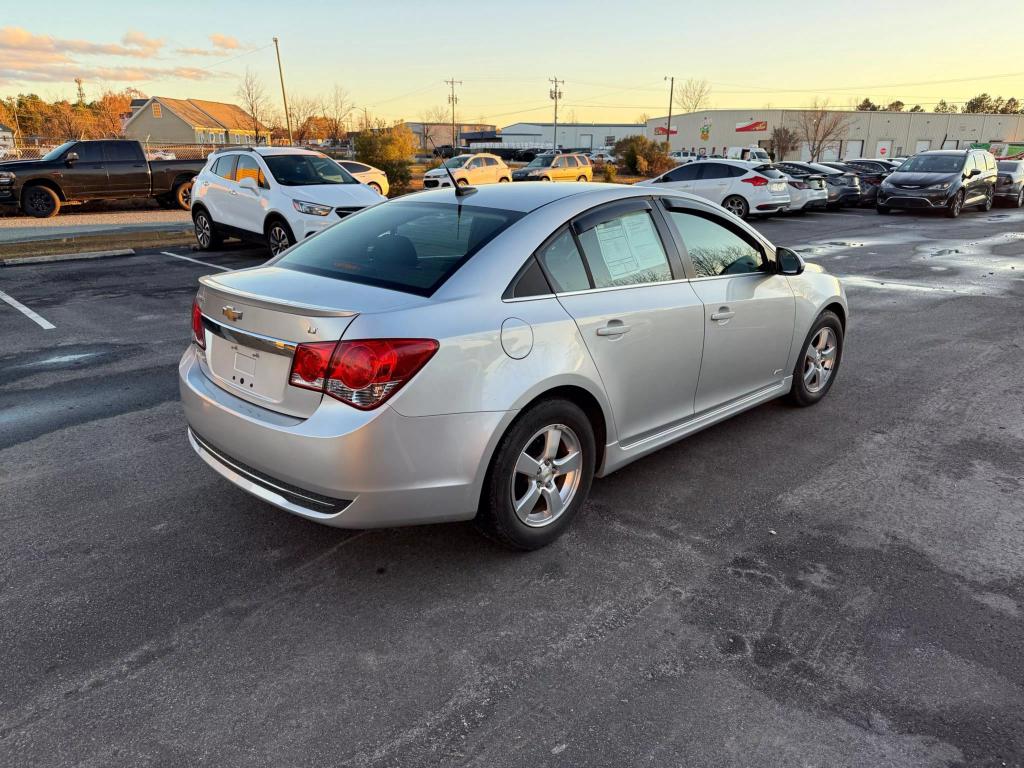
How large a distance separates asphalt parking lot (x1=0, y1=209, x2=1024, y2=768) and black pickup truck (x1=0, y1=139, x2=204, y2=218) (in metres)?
16.0

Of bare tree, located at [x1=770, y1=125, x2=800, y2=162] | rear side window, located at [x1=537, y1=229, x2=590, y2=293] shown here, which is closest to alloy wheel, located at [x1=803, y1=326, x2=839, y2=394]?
rear side window, located at [x1=537, y1=229, x2=590, y2=293]

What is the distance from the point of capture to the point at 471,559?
132 inches

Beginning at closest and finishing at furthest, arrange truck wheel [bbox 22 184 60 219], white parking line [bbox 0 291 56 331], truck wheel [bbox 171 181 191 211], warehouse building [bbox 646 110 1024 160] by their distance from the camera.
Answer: white parking line [bbox 0 291 56 331], truck wheel [bbox 22 184 60 219], truck wheel [bbox 171 181 191 211], warehouse building [bbox 646 110 1024 160]

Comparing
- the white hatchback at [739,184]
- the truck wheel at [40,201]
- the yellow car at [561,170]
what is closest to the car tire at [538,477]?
the white hatchback at [739,184]

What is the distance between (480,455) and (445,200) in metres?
1.66

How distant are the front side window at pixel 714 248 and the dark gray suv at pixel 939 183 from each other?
19.5 meters

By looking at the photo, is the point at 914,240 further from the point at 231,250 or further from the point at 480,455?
the point at 480,455

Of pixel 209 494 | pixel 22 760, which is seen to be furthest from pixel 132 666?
pixel 209 494

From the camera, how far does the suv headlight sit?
35.2ft

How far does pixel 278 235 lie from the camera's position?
11.2 meters

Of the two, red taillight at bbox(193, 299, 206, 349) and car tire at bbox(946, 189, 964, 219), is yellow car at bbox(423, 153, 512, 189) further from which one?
red taillight at bbox(193, 299, 206, 349)

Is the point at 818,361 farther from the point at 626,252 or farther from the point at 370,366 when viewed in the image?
the point at 370,366

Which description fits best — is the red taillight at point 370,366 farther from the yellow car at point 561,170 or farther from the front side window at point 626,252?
the yellow car at point 561,170

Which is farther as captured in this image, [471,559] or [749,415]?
[749,415]
